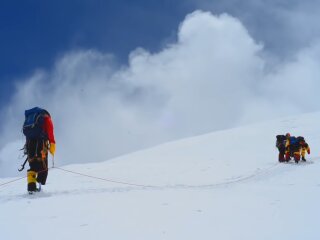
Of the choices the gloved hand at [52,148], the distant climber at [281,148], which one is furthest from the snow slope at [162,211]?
the distant climber at [281,148]

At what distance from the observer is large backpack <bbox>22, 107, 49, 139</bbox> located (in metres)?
9.06

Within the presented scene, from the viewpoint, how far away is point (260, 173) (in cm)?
1284

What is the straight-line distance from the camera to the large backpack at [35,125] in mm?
9062

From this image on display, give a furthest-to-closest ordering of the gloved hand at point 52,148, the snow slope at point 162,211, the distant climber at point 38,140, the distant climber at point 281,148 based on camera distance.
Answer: the distant climber at point 281,148, the gloved hand at point 52,148, the distant climber at point 38,140, the snow slope at point 162,211

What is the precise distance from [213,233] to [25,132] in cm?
599

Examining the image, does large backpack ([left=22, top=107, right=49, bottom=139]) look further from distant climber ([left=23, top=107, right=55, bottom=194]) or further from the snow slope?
the snow slope

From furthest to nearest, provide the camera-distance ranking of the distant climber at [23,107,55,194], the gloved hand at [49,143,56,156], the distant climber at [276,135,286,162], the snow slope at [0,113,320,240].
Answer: the distant climber at [276,135,286,162] < the gloved hand at [49,143,56,156] < the distant climber at [23,107,55,194] < the snow slope at [0,113,320,240]

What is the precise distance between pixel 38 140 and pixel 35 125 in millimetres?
381

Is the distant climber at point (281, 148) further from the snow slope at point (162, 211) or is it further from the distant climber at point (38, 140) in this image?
the distant climber at point (38, 140)

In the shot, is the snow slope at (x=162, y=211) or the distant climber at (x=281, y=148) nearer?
the snow slope at (x=162, y=211)

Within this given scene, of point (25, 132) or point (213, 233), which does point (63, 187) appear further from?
point (213, 233)

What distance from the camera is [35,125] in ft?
29.8

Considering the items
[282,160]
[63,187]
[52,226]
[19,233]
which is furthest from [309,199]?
[282,160]

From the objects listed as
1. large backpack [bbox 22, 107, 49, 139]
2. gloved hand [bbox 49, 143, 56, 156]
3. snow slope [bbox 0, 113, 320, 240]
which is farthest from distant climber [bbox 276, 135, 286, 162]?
large backpack [bbox 22, 107, 49, 139]
